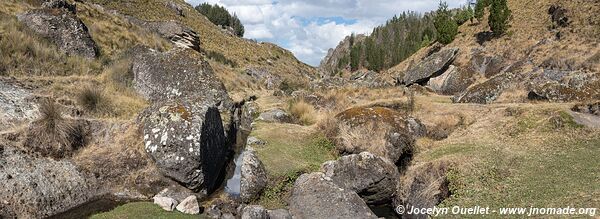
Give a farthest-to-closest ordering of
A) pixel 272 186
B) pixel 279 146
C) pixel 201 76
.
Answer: pixel 201 76
pixel 279 146
pixel 272 186

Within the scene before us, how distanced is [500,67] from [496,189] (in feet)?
103

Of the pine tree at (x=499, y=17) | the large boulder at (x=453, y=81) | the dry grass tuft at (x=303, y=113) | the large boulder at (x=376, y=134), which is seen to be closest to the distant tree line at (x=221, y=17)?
the pine tree at (x=499, y=17)

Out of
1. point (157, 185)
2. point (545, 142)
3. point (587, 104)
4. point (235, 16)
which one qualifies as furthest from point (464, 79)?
point (235, 16)

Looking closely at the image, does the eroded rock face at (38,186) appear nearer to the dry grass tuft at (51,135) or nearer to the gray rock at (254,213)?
the dry grass tuft at (51,135)

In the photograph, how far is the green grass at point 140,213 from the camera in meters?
9.84

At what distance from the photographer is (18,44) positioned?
16.5 meters

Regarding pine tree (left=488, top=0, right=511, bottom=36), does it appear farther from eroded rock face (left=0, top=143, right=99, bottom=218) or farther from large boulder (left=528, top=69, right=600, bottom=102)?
eroded rock face (left=0, top=143, right=99, bottom=218)

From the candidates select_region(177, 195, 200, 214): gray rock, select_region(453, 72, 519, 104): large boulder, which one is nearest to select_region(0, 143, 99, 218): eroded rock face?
select_region(177, 195, 200, 214): gray rock

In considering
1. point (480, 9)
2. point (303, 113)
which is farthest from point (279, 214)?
point (480, 9)

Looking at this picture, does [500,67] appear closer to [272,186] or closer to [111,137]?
[272,186]

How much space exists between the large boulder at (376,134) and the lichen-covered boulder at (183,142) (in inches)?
213

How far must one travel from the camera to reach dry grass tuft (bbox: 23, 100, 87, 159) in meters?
11.0

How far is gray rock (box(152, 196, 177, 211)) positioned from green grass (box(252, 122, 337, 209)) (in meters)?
2.53

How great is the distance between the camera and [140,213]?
10.0 meters
